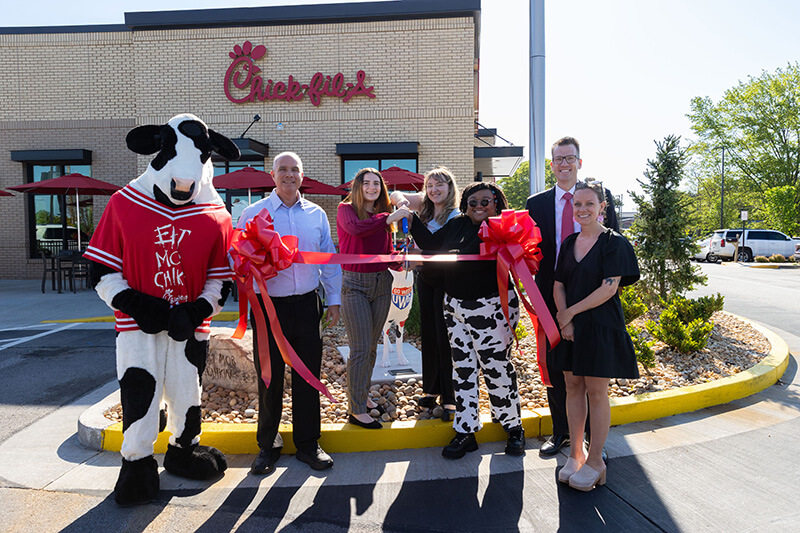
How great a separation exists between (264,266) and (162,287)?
61 centimetres

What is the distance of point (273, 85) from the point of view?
13977 mm

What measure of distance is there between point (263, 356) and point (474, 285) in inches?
59.4

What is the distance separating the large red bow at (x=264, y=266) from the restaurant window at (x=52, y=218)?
48.9 feet

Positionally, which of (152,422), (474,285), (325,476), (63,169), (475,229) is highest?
(63,169)

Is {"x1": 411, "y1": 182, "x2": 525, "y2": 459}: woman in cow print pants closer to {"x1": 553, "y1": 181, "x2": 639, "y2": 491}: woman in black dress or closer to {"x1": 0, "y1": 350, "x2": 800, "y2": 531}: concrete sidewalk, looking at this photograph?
{"x1": 0, "y1": 350, "x2": 800, "y2": 531}: concrete sidewalk

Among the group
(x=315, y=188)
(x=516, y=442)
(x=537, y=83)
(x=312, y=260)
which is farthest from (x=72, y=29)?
(x=516, y=442)

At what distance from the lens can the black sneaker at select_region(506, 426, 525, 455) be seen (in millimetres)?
3672

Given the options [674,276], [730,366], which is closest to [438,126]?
[674,276]

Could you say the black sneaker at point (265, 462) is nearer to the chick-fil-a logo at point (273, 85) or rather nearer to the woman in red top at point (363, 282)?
the woman in red top at point (363, 282)

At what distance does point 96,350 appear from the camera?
684 centimetres

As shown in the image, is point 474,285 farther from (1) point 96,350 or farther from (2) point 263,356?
(1) point 96,350

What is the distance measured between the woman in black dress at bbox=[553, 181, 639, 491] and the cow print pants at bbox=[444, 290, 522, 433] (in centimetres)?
45

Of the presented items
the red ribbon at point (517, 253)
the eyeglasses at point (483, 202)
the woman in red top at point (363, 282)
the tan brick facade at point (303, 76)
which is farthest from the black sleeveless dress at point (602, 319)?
the tan brick facade at point (303, 76)

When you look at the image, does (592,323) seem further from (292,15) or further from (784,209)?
(784,209)
